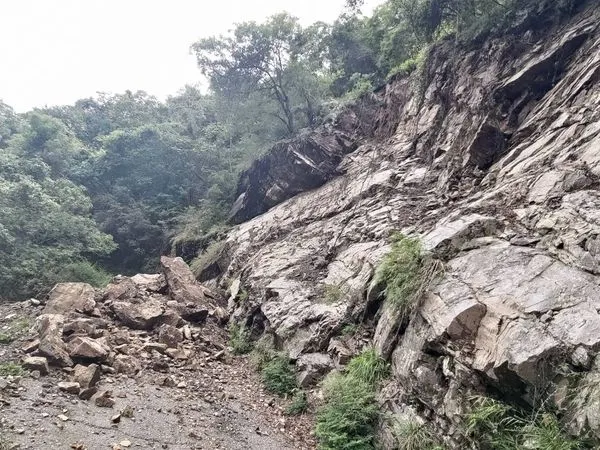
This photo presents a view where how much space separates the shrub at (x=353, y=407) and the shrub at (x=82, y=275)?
9.81 metres

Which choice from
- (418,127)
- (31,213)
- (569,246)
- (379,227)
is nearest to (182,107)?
(31,213)

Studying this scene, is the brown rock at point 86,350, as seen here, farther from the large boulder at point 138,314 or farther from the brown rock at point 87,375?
the large boulder at point 138,314

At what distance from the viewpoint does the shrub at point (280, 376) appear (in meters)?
6.48

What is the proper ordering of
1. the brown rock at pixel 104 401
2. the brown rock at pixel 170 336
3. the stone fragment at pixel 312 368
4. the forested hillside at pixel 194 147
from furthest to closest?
the forested hillside at pixel 194 147, the brown rock at pixel 170 336, the stone fragment at pixel 312 368, the brown rock at pixel 104 401

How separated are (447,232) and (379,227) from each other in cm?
266

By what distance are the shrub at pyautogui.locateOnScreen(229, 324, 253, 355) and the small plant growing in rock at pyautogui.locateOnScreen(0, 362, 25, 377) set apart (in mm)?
3716

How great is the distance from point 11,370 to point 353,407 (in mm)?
4874

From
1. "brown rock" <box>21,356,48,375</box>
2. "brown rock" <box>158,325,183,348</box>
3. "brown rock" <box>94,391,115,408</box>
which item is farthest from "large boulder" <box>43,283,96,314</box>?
"brown rock" <box>94,391,115,408</box>

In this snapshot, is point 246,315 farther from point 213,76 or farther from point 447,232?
point 213,76

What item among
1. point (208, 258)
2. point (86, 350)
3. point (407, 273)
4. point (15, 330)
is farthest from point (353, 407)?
point (208, 258)

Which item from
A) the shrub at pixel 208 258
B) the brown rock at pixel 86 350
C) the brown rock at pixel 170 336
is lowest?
the brown rock at pixel 170 336

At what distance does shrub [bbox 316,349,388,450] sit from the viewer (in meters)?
4.75

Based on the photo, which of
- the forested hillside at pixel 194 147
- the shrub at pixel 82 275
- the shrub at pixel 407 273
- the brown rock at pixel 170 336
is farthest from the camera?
the shrub at pixel 82 275

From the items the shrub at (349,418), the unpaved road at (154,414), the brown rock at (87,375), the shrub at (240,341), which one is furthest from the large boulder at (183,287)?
the shrub at (349,418)
